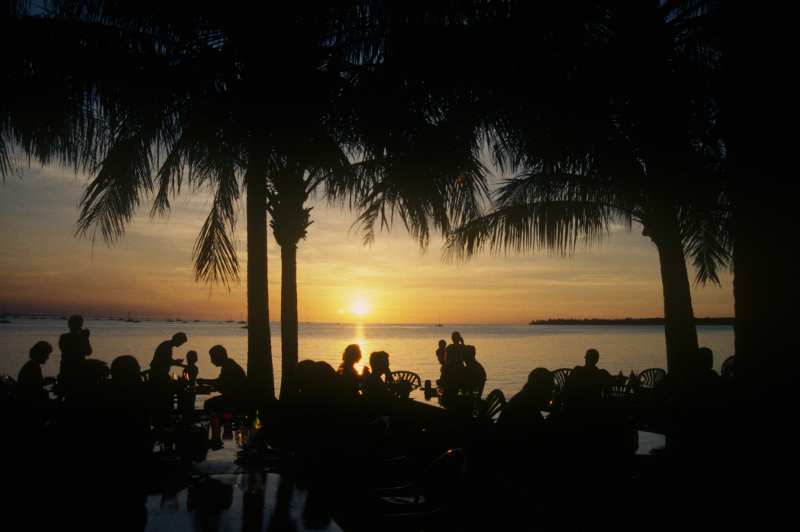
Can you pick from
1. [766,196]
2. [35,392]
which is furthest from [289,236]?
[766,196]

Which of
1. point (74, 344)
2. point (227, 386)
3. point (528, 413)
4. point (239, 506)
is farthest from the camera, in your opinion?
point (74, 344)

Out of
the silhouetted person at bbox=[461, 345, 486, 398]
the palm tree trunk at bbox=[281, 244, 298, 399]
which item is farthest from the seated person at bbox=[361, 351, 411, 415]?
the palm tree trunk at bbox=[281, 244, 298, 399]

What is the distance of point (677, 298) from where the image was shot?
7.45 meters

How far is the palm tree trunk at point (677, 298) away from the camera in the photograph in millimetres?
7336

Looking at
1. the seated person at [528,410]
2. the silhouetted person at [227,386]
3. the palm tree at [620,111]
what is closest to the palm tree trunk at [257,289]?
the silhouetted person at [227,386]

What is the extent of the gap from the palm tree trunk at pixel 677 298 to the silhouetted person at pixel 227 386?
6306mm

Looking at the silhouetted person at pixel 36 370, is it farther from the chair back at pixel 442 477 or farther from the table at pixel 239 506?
the chair back at pixel 442 477

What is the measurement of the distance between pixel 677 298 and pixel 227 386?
22.1ft

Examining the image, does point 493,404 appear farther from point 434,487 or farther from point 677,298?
point 677,298

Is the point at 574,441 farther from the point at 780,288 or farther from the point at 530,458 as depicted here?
the point at 780,288

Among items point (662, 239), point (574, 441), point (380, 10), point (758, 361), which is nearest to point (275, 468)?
point (574, 441)

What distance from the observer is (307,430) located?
12.3 ft

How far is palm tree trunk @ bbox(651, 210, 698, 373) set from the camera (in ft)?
24.1

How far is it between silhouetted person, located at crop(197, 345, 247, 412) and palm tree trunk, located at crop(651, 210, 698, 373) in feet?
20.7
